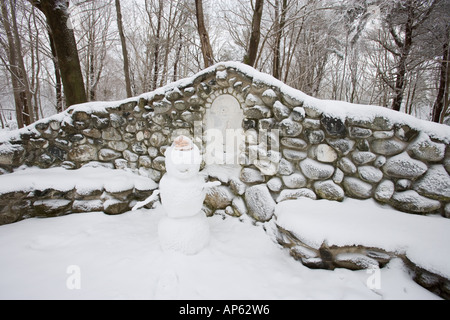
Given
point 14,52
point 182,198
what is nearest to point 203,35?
point 182,198

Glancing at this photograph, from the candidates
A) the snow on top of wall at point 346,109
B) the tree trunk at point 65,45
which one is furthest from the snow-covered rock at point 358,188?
the tree trunk at point 65,45

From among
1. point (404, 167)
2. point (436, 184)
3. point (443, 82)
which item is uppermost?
point (443, 82)

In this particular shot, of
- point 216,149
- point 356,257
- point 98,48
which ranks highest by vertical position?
point 98,48

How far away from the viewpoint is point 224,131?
312 cm

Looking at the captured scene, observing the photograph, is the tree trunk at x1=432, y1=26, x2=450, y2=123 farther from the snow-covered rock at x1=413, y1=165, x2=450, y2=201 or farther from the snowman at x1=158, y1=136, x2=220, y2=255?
the snowman at x1=158, y1=136, x2=220, y2=255

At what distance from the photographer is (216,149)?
3.21 m

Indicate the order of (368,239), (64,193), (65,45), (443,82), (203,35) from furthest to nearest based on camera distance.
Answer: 1. (443,82)
2. (203,35)
3. (65,45)
4. (64,193)
5. (368,239)

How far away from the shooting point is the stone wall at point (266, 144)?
84.5 inches

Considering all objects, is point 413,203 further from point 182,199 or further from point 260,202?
point 182,199

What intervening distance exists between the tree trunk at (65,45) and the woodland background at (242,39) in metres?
0.02

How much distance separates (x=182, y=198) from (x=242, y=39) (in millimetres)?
8735
